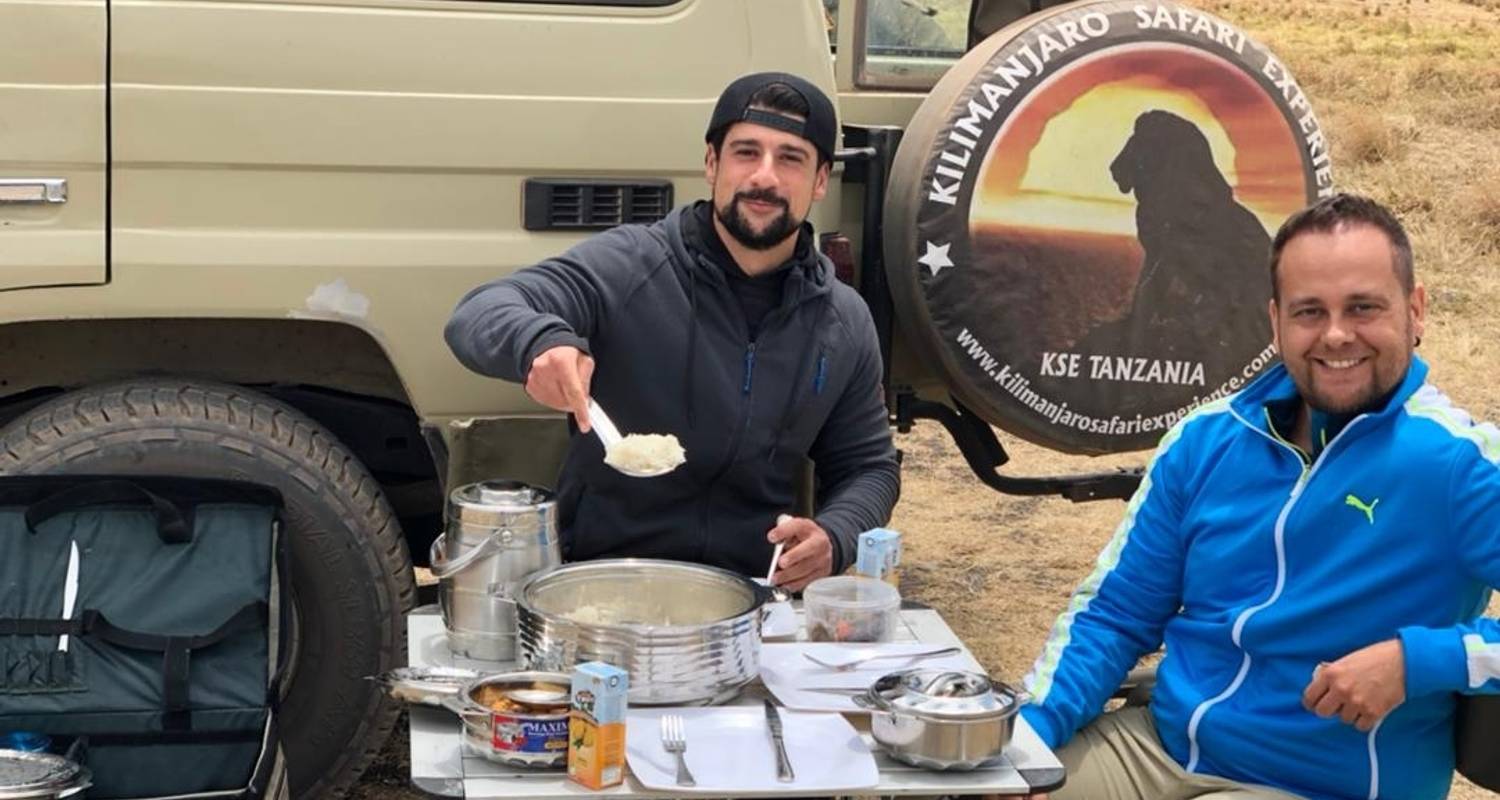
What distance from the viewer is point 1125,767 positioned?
2.79m

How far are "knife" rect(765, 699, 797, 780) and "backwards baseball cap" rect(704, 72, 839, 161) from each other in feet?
3.94

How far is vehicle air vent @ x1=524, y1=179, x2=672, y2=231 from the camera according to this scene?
3479mm

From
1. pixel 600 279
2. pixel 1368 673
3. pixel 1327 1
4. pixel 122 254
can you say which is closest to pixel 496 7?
pixel 600 279

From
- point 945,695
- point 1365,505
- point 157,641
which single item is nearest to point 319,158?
point 157,641

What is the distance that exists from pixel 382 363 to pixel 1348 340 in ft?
6.26

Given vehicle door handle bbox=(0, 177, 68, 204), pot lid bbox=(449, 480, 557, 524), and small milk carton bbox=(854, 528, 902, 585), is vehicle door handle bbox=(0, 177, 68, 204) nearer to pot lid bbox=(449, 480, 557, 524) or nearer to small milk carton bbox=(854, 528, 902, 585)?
pot lid bbox=(449, 480, 557, 524)

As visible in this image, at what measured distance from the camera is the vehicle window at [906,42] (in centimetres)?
420

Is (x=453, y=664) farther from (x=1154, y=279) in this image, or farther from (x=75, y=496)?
(x=1154, y=279)

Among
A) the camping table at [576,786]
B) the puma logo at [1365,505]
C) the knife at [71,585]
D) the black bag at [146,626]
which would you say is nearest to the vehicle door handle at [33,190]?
the black bag at [146,626]

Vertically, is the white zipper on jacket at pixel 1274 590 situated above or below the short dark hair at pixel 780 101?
below

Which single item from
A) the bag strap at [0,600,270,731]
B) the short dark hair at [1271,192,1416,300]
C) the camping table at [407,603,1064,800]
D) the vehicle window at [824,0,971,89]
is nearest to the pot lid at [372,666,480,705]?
the camping table at [407,603,1064,800]

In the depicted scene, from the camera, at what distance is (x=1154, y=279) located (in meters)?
3.86

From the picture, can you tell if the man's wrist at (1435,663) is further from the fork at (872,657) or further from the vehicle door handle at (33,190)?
the vehicle door handle at (33,190)

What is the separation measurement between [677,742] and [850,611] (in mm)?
535
